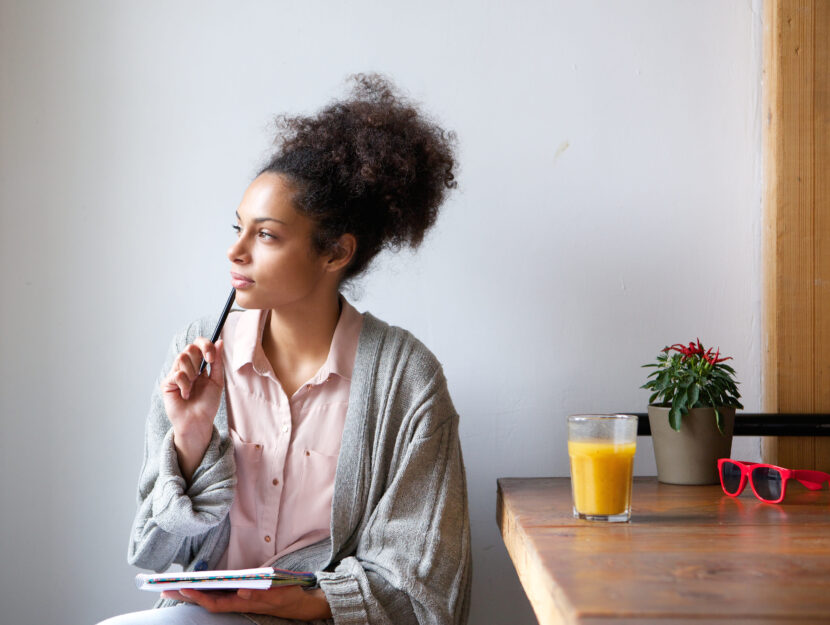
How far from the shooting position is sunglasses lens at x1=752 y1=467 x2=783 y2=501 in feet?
3.92

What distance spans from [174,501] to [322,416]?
0.26m

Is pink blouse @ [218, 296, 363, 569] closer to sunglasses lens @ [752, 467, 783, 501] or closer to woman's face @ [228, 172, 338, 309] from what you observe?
woman's face @ [228, 172, 338, 309]

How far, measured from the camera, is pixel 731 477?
1253mm

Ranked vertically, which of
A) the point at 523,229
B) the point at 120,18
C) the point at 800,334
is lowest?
the point at 800,334

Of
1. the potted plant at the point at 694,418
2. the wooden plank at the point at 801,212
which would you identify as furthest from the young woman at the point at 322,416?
the wooden plank at the point at 801,212

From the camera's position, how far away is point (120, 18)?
160 cm

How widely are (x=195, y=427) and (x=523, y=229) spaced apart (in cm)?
73

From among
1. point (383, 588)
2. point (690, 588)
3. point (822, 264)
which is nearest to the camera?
point (690, 588)

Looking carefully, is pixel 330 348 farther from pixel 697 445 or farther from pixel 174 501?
pixel 697 445

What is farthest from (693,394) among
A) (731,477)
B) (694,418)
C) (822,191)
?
(822,191)

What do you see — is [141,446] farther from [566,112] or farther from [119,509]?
[566,112]

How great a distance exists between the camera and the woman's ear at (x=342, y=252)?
52.9 inches

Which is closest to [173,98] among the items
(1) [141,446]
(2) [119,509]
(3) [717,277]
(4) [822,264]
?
(1) [141,446]

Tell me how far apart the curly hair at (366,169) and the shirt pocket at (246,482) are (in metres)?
0.34
